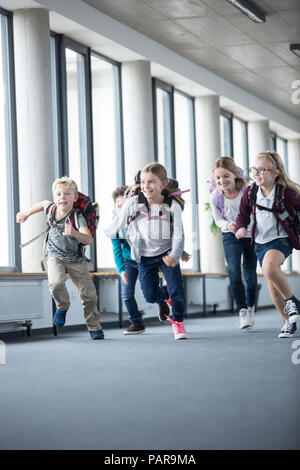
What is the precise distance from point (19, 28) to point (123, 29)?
1.98m

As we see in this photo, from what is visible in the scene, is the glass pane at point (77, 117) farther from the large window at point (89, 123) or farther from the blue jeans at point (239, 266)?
the blue jeans at point (239, 266)

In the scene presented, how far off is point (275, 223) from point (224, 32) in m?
5.04

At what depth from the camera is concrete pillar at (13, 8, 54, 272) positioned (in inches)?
289

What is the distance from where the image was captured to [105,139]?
956 centimetres

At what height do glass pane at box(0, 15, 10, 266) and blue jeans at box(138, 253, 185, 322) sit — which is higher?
glass pane at box(0, 15, 10, 266)

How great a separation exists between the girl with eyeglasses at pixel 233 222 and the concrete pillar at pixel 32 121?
204 centimetres

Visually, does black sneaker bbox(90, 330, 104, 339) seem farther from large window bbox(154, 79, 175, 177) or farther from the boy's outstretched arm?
large window bbox(154, 79, 175, 177)

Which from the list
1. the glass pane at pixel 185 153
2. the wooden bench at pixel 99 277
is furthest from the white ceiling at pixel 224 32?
the wooden bench at pixel 99 277

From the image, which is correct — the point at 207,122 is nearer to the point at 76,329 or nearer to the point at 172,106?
the point at 172,106

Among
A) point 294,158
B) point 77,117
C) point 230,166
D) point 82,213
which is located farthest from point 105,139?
point 294,158

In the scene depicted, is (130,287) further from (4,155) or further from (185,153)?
(185,153)

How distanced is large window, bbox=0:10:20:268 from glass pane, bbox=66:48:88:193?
122cm

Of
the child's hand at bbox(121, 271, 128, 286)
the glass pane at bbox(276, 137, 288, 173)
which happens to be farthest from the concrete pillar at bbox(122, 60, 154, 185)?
the glass pane at bbox(276, 137, 288, 173)

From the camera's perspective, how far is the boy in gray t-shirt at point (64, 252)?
5359 mm
